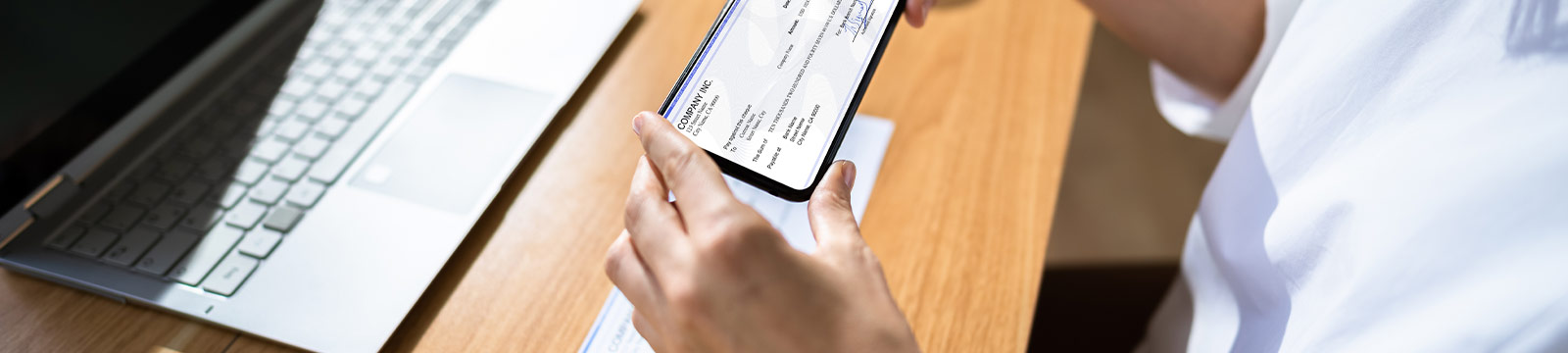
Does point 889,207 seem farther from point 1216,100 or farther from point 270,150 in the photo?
point 270,150

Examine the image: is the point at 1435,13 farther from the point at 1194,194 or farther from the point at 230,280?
the point at 1194,194

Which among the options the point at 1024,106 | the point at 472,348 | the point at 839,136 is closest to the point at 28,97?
the point at 472,348

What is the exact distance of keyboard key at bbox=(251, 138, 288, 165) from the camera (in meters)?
0.44

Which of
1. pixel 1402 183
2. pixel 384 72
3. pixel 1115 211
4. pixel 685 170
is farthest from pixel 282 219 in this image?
pixel 1115 211

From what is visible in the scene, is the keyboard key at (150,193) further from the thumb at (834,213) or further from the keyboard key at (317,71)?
the thumb at (834,213)

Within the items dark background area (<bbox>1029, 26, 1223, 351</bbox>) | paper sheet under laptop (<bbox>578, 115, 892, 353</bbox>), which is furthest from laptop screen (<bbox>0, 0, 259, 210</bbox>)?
dark background area (<bbox>1029, 26, 1223, 351</bbox>)

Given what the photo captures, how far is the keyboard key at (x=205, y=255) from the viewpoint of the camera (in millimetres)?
387

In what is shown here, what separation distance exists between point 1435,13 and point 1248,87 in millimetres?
122

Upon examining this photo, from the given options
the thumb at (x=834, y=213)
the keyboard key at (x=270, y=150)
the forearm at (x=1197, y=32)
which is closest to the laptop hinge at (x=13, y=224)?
the keyboard key at (x=270, y=150)

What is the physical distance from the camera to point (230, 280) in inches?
15.2

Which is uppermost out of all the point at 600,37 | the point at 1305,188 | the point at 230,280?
the point at 1305,188

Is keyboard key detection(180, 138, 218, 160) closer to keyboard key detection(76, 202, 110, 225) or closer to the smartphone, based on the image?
keyboard key detection(76, 202, 110, 225)

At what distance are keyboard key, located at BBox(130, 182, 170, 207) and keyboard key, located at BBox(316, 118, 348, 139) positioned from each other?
79 mm

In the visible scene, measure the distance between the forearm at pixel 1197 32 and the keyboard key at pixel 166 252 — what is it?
530 millimetres
